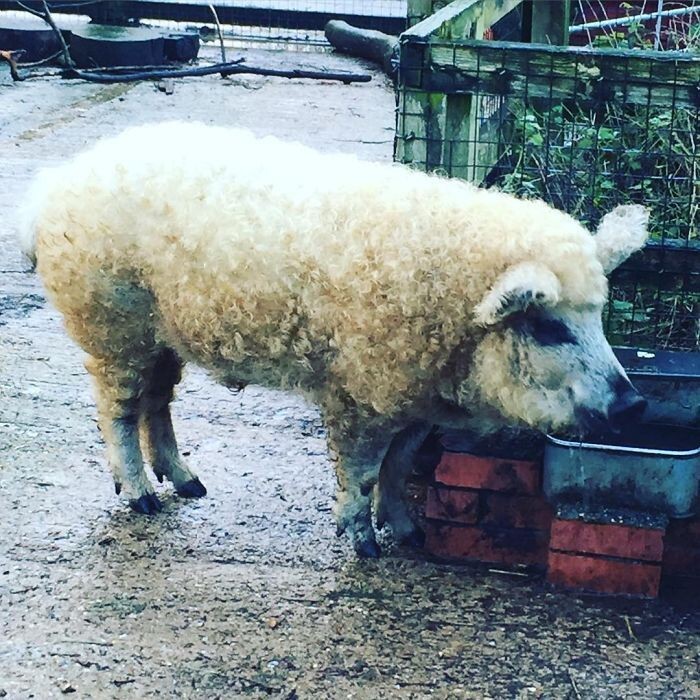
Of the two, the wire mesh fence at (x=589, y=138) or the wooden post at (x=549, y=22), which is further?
the wooden post at (x=549, y=22)

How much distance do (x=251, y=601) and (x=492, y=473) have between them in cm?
88

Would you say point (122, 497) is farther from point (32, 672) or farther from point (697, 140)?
point (697, 140)

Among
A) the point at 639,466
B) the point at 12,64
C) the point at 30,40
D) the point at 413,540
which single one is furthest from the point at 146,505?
the point at 30,40

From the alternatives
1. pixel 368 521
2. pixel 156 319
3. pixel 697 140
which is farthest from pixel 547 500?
pixel 697 140

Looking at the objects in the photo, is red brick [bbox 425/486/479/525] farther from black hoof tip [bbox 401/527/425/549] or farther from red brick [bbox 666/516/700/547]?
red brick [bbox 666/516/700/547]

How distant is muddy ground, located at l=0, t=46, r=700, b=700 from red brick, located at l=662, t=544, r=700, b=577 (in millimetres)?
174

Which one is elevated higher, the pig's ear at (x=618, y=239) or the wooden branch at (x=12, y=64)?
the pig's ear at (x=618, y=239)

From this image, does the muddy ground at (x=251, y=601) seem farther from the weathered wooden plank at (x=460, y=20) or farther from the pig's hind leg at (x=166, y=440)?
the weathered wooden plank at (x=460, y=20)

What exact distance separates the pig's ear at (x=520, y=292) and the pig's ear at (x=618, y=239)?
0.34 meters

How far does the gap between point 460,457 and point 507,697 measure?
879mm

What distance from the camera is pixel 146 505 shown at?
4293 millimetres

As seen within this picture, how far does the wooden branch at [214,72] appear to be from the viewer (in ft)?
39.6

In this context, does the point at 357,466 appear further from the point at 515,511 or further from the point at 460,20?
the point at 460,20

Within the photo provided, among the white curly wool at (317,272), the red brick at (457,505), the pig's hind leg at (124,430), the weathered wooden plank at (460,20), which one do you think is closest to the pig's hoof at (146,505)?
the pig's hind leg at (124,430)
